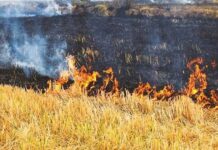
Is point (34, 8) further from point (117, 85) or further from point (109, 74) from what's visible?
point (117, 85)

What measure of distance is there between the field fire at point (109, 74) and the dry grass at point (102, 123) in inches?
0.6

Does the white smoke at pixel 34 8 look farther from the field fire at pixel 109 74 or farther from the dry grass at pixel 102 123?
the dry grass at pixel 102 123

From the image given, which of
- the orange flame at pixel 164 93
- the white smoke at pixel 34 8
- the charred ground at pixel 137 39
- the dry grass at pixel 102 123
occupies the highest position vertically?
the dry grass at pixel 102 123

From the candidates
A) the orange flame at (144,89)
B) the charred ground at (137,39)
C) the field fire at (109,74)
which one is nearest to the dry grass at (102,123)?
the field fire at (109,74)

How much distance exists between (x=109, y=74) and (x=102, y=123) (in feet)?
13.8

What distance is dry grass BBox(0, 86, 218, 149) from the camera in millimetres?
6109

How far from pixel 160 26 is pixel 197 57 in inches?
165

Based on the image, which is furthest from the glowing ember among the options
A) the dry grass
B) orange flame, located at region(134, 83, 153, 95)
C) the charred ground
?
the dry grass

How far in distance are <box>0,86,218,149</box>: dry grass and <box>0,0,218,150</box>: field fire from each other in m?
0.01

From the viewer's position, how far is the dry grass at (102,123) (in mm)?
6109

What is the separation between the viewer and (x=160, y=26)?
15648 mm

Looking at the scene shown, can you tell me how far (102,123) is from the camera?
670 centimetres

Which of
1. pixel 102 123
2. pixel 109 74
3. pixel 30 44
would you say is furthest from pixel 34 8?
pixel 102 123

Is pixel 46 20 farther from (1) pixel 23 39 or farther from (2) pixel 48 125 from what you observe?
(2) pixel 48 125
